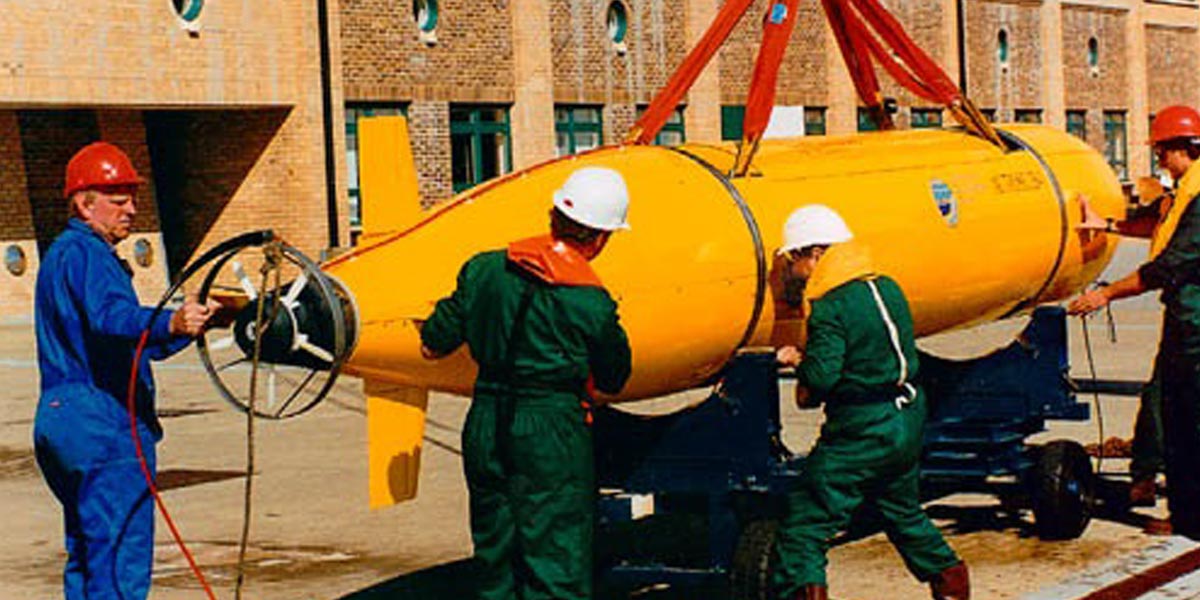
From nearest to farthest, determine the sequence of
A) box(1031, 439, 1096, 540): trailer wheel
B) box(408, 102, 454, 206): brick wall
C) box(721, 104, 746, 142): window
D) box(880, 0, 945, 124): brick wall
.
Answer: box(1031, 439, 1096, 540): trailer wheel, box(408, 102, 454, 206): brick wall, box(721, 104, 746, 142): window, box(880, 0, 945, 124): brick wall

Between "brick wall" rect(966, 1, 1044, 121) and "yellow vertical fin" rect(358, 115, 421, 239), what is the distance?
39.2 meters

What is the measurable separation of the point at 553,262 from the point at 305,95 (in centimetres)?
2514

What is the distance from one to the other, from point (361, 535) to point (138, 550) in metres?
3.82

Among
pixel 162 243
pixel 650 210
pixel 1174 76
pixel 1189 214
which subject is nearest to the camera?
pixel 650 210

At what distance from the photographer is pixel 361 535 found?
36.9 feet

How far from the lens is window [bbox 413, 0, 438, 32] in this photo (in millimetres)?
33594

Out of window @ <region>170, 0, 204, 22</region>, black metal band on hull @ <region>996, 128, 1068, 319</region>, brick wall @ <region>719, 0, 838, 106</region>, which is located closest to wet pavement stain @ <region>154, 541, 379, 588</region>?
black metal band on hull @ <region>996, 128, 1068, 319</region>

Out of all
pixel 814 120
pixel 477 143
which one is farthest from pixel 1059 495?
pixel 814 120

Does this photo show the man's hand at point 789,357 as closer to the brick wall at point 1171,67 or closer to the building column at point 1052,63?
the building column at point 1052,63

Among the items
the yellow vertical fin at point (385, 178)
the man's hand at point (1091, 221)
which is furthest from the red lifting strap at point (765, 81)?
the man's hand at point (1091, 221)

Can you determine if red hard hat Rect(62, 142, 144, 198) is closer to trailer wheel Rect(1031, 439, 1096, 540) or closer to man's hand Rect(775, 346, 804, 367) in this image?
man's hand Rect(775, 346, 804, 367)

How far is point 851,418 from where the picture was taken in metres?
7.93

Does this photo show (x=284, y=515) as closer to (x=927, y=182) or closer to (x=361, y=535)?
(x=361, y=535)

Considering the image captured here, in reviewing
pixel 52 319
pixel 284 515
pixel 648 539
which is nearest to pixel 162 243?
pixel 284 515
